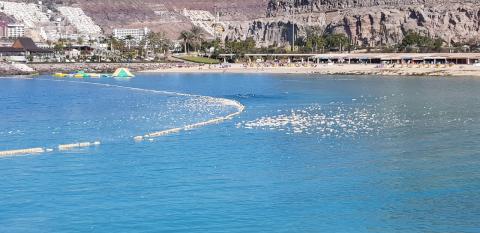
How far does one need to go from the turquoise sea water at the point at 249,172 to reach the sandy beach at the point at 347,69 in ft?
191

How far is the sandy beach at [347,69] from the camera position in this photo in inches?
4633

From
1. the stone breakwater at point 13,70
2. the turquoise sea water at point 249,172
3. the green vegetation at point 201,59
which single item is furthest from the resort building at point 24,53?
the turquoise sea water at point 249,172

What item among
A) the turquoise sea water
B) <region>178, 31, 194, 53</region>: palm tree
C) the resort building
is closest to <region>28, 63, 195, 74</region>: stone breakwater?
the resort building

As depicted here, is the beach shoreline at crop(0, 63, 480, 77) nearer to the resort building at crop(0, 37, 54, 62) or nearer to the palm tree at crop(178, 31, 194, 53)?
the resort building at crop(0, 37, 54, 62)

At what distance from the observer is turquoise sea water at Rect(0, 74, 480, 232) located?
25.3 m

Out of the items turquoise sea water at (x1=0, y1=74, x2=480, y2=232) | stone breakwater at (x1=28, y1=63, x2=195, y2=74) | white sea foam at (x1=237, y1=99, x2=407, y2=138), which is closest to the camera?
turquoise sea water at (x1=0, y1=74, x2=480, y2=232)

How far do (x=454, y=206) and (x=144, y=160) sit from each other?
14.7 meters

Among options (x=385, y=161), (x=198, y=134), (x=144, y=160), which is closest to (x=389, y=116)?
(x=198, y=134)

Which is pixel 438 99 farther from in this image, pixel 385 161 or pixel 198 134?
pixel 385 161

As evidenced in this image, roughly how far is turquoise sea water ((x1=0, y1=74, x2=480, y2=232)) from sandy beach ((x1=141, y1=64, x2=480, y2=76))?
2293 inches

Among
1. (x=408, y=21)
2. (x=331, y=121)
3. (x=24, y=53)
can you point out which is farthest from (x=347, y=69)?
(x=331, y=121)

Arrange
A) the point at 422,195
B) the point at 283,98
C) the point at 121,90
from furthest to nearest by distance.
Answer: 1. the point at 121,90
2. the point at 283,98
3. the point at 422,195

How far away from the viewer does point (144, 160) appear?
35781 millimetres

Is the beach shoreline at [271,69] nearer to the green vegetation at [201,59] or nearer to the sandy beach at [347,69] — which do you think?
the sandy beach at [347,69]
